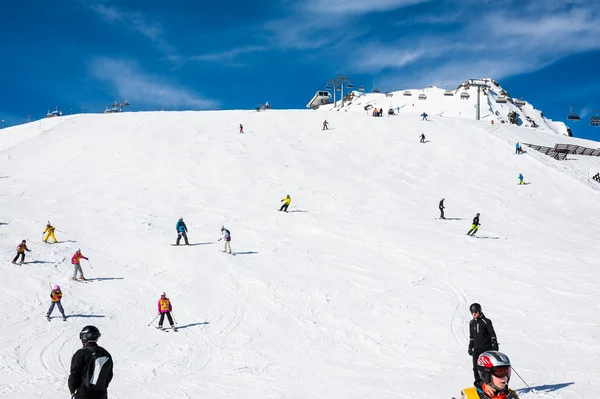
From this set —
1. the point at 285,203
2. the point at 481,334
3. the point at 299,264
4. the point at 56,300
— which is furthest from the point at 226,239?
the point at 481,334

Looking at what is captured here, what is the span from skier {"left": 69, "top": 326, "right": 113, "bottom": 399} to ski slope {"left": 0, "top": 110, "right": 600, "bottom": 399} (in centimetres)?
511

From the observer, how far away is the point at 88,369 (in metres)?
4.47

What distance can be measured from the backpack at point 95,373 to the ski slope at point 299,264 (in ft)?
16.8

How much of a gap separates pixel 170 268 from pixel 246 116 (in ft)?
126

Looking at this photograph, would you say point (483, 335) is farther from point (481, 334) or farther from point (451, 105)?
point (451, 105)

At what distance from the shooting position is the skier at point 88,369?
4.45 m

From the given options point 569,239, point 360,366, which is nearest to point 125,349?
point 360,366

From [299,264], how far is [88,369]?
15268 mm

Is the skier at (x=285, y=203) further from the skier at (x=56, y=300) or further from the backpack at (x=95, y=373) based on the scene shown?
the backpack at (x=95, y=373)

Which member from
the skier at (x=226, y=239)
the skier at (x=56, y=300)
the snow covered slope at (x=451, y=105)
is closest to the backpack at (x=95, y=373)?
the skier at (x=56, y=300)

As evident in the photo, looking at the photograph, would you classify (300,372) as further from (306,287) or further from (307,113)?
(307,113)

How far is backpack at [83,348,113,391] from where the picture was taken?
4.47 meters

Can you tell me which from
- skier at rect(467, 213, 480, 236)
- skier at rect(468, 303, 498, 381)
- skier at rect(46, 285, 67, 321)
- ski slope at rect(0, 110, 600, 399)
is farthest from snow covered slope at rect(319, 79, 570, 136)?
skier at rect(468, 303, 498, 381)

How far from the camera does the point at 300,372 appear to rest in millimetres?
10414
